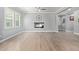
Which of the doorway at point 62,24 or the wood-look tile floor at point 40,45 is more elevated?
the doorway at point 62,24

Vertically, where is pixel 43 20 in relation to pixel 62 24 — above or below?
above

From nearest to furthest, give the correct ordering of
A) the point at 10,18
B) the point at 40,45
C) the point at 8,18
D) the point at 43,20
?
the point at 40,45
the point at 8,18
the point at 10,18
the point at 43,20

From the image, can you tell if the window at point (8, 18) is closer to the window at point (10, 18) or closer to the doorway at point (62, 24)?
the window at point (10, 18)

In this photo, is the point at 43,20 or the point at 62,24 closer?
the point at 43,20

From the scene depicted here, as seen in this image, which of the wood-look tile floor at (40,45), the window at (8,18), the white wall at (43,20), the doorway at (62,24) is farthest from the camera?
the doorway at (62,24)

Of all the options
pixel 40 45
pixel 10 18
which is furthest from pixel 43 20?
pixel 40 45

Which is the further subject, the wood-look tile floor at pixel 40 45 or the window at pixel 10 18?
the window at pixel 10 18

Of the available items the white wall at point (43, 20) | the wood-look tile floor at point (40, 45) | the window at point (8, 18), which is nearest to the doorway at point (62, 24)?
the white wall at point (43, 20)

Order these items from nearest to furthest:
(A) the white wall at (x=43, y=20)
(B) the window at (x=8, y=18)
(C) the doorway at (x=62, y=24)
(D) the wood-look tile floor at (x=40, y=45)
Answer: (D) the wood-look tile floor at (x=40, y=45) → (B) the window at (x=8, y=18) → (A) the white wall at (x=43, y=20) → (C) the doorway at (x=62, y=24)

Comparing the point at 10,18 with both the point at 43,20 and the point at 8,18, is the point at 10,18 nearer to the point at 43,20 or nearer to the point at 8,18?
the point at 8,18

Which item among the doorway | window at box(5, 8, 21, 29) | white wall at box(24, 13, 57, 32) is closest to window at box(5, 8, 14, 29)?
window at box(5, 8, 21, 29)

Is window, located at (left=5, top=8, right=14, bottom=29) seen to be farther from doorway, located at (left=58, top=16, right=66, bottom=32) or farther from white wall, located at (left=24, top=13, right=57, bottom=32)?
doorway, located at (left=58, top=16, right=66, bottom=32)

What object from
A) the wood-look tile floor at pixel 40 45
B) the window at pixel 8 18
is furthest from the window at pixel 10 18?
the wood-look tile floor at pixel 40 45
